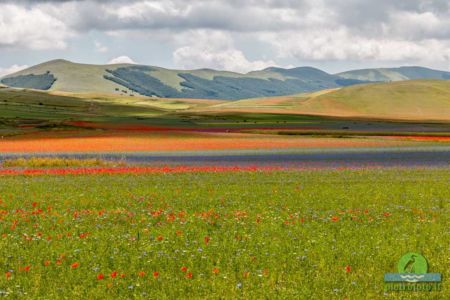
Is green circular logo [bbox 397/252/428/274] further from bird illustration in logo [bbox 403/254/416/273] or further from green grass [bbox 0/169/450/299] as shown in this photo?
green grass [bbox 0/169/450/299]

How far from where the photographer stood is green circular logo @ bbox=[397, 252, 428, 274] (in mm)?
14070

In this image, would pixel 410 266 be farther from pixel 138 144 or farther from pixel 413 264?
pixel 138 144

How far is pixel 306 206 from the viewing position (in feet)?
82.0

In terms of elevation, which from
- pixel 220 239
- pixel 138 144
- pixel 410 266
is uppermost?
pixel 410 266

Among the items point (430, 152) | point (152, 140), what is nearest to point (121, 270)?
point (430, 152)

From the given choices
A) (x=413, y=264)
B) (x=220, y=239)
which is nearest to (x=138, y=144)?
(x=220, y=239)

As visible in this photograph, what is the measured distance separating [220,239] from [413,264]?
21.3ft

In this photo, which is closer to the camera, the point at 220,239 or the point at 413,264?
the point at 413,264

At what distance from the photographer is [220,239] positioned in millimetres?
18391

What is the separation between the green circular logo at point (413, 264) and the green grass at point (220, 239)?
0.37m

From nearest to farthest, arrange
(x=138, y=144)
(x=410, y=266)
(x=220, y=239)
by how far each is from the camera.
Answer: (x=410, y=266), (x=220, y=239), (x=138, y=144)

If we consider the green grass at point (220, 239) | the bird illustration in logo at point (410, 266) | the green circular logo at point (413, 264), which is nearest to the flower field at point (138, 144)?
the green grass at point (220, 239)

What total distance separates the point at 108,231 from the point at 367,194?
49.7 ft

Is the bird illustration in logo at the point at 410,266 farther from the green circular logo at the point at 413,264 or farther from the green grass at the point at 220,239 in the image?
the green grass at the point at 220,239
